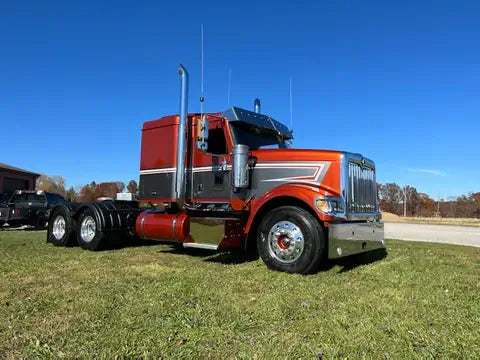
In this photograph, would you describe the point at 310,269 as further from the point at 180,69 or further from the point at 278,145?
the point at 180,69

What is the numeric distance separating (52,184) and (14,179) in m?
59.4

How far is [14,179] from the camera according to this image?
146ft

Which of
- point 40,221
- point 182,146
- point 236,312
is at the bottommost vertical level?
point 236,312

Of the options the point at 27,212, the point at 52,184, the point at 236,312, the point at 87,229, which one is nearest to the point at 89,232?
the point at 87,229

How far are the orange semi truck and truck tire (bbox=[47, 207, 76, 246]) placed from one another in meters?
0.29

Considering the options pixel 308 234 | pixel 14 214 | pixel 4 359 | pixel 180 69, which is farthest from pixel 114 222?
pixel 14 214

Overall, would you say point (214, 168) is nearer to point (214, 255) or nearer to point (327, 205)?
point (214, 255)

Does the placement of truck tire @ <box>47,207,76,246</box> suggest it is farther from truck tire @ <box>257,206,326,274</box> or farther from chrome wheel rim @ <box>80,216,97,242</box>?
truck tire @ <box>257,206,326,274</box>

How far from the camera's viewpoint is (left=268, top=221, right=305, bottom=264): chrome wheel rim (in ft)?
20.8

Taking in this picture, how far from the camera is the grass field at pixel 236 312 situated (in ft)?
10.5

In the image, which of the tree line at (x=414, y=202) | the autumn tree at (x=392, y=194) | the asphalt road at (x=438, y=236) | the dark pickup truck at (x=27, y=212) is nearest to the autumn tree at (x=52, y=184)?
the tree line at (x=414, y=202)

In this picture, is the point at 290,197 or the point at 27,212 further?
the point at 27,212

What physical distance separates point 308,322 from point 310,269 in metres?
2.36

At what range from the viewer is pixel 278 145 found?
8.59m
